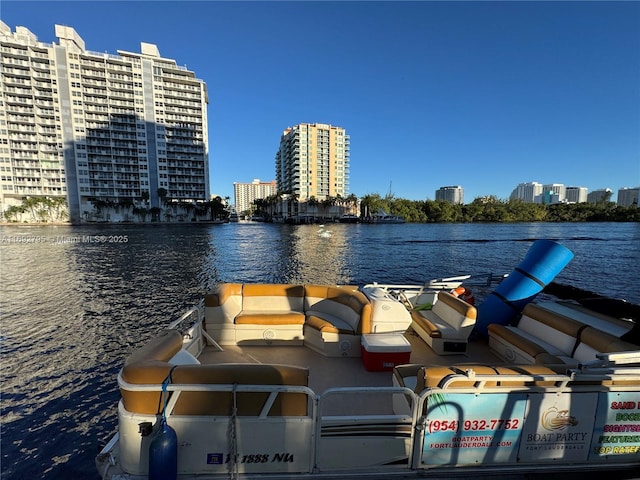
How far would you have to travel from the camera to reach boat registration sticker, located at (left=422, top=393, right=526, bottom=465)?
3.00 meters

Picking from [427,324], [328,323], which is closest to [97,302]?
[328,323]

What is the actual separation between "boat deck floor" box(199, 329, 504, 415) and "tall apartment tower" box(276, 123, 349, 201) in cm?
12582

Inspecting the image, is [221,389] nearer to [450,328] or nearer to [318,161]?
[450,328]

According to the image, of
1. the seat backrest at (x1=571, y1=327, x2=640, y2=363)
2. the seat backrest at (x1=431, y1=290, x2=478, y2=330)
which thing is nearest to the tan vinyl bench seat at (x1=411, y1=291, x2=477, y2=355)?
the seat backrest at (x1=431, y1=290, x2=478, y2=330)

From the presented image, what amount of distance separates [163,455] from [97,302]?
16.6 metres

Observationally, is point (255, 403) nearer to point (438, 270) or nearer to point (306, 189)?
point (438, 270)

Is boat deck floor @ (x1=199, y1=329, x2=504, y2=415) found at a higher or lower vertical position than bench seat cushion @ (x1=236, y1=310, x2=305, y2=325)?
lower

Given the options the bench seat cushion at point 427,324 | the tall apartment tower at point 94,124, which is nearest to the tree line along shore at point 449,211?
the tall apartment tower at point 94,124

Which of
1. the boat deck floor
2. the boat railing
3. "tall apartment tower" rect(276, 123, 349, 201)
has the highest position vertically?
"tall apartment tower" rect(276, 123, 349, 201)

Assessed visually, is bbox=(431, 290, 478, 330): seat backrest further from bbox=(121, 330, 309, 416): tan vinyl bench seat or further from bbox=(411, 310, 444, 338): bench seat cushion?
bbox=(121, 330, 309, 416): tan vinyl bench seat

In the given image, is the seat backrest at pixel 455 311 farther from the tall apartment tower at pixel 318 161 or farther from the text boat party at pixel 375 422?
the tall apartment tower at pixel 318 161

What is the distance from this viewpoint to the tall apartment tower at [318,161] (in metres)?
129

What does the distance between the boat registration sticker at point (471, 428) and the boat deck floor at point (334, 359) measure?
5.21 ft

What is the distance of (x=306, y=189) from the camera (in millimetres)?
131375
